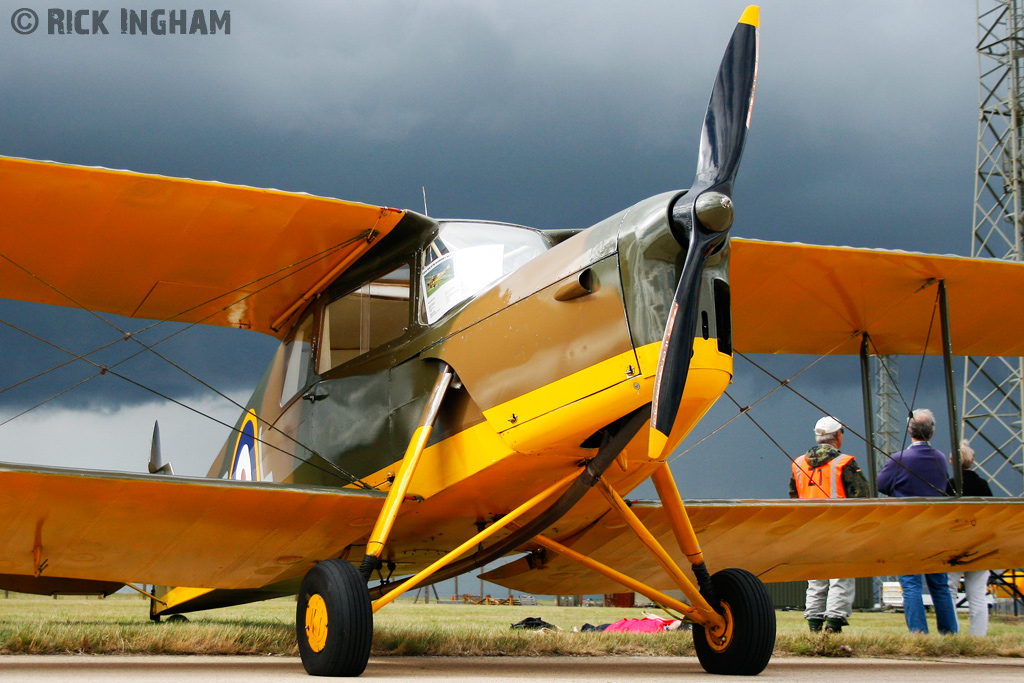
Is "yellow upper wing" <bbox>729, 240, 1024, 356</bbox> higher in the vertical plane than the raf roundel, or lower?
higher

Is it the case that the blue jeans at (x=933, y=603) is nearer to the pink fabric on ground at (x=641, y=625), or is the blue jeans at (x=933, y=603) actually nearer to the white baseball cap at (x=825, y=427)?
the white baseball cap at (x=825, y=427)

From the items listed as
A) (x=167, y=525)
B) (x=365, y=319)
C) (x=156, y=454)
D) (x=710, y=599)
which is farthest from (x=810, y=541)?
(x=156, y=454)

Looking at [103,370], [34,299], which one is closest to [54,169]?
[103,370]

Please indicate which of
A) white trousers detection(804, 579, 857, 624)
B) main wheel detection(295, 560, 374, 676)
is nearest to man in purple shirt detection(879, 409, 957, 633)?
white trousers detection(804, 579, 857, 624)

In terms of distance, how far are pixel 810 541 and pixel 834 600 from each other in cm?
189

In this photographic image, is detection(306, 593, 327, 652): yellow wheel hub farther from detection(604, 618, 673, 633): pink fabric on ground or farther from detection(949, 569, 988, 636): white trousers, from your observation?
detection(949, 569, 988, 636): white trousers

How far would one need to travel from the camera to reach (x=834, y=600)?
7.80m

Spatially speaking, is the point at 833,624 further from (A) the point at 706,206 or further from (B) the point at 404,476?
(A) the point at 706,206

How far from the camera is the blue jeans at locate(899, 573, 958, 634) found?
7309mm

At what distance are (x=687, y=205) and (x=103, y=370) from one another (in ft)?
11.9

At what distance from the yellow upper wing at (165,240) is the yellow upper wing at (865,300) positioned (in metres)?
2.82

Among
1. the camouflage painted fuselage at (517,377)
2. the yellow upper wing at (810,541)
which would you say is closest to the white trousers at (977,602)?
the yellow upper wing at (810,541)

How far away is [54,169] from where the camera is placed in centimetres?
507

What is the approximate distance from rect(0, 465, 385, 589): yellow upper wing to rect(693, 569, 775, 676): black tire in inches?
77.7
